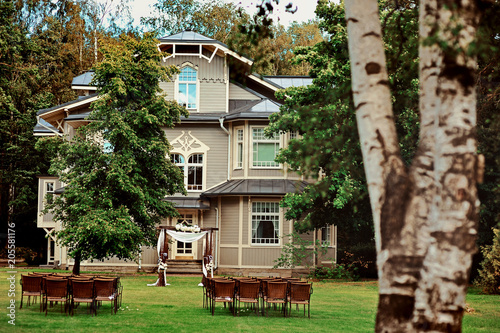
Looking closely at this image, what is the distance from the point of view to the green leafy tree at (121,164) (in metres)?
21.4

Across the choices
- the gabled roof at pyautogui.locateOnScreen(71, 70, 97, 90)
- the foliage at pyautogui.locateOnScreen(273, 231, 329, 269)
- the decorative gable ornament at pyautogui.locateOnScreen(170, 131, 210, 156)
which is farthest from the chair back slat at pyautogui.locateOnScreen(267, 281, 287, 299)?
the gabled roof at pyautogui.locateOnScreen(71, 70, 97, 90)

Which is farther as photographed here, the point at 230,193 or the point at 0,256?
the point at 0,256

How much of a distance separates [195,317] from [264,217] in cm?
1427

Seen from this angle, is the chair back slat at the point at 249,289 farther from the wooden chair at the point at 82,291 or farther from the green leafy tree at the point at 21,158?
the green leafy tree at the point at 21,158

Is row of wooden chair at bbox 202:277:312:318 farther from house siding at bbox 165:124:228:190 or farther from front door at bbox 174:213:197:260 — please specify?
house siding at bbox 165:124:228:190

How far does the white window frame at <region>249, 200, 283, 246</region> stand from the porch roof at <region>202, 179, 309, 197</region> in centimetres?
81

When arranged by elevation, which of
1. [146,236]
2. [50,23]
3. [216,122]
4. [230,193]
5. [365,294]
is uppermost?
[50,23]

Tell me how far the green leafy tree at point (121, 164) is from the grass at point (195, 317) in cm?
264

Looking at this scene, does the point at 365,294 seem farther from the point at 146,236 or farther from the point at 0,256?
the point at 0,256

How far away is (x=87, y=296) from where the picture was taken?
13602 millimetres

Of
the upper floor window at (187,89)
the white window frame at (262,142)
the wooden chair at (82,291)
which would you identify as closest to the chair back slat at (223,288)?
the wooden chair at (82,291)

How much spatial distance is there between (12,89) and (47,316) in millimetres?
20362

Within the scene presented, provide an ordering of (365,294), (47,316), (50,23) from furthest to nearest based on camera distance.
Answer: (50,23) < (365,294) < (47,316)

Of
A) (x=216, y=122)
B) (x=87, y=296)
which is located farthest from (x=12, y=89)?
(x=87, y=296)
